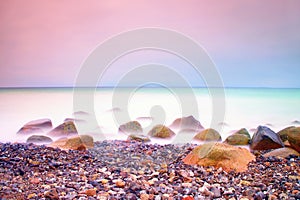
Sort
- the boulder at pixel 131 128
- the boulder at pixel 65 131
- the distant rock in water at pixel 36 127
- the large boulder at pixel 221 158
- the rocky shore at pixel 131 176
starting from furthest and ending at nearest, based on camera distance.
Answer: the distant rock in water at pixel 36 127 < the boulder at pixel 131 128 < the boulder at pixel 65 131 < the large boulder at pixel 221 158 < the rocky shore at pixel 131 176

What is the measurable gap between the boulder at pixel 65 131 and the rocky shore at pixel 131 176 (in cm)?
59

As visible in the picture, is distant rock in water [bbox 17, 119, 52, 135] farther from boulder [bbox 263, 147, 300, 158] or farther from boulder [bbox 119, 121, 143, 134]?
boulder [bbox 263, 147, 300, 158]

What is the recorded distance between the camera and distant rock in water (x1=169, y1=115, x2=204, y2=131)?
315 centimetres

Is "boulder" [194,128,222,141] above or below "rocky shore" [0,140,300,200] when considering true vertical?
above

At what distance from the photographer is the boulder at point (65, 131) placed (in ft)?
9.53

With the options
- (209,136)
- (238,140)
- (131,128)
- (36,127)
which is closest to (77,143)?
(131,128)

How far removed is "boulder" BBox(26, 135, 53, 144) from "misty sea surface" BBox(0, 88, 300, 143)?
0.18 m

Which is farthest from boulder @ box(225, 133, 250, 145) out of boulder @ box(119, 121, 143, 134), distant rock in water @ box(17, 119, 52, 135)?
distant rock in water @ box(17, 119, 52, 135)

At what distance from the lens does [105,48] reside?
2.34 m

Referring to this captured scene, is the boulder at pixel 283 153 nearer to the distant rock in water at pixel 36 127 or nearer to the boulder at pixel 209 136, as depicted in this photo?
the boulder at pixel 209 136

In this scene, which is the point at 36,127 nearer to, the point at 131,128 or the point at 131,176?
the point at 131,128

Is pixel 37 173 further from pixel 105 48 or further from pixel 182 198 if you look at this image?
pixel 105 48

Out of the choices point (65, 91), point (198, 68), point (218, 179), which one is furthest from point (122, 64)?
point (65, 91)

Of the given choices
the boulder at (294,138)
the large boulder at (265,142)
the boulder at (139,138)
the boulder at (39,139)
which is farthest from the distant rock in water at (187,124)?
the boulder at (39,139)
